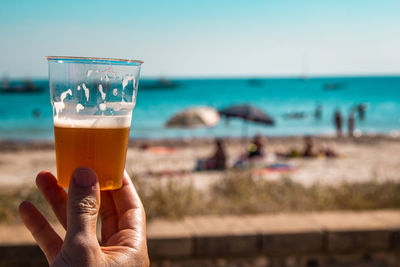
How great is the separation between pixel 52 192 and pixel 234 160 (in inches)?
491

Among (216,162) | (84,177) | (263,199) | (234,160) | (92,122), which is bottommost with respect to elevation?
(234,160)

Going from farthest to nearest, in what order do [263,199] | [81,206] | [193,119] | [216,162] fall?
[193,119] < [216,162] < [263,199] < [81,206]

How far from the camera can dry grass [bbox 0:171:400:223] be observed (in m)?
4.22

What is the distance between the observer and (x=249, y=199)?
4570mm

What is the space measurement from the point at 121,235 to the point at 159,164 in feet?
41.6

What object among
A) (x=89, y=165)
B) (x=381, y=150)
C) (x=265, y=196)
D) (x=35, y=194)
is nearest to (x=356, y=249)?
(x=265, y=196)

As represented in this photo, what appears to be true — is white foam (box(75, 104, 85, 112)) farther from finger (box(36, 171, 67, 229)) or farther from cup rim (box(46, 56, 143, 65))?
finger (box(36, 171, 67, 229))

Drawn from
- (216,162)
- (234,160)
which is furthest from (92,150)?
(234,160)

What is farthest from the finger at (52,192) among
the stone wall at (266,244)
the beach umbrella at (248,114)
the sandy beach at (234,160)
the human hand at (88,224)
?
the beach umbrella at (248,114)

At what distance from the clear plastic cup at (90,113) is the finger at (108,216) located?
0.90ft

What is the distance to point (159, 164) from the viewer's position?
46.3 feet

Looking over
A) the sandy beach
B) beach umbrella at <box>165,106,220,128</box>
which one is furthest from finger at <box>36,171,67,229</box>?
beach umbrella at <box>165,106,220,128</box>

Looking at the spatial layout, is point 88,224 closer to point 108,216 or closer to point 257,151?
point 108,216

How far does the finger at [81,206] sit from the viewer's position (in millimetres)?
1222
